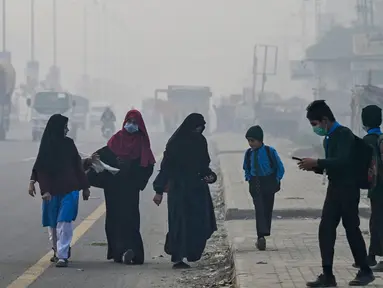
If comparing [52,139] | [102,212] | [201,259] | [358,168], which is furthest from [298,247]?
[102,212]

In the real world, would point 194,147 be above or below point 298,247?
above

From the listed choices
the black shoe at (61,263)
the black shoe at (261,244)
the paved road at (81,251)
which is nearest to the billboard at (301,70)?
the paved road at (81,251)

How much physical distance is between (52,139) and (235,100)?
8018cm

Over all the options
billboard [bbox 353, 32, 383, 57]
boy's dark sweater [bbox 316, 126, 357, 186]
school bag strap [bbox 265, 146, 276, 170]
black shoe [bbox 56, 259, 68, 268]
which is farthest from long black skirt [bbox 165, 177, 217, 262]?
billboard [bbox 353, 32, 383, 57]

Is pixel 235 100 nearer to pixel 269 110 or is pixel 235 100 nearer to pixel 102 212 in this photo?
pixel 269 110

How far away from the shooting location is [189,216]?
1203cm

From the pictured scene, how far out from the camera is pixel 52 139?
1179cm

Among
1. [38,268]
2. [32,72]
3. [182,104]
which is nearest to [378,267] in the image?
[38,268]

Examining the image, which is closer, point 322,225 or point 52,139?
point 322,225

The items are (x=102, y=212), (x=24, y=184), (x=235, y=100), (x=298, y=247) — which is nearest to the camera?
(x=298, y=247)

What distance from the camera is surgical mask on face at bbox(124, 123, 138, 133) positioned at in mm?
12062

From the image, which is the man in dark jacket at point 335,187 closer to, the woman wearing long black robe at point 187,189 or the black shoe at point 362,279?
the black shoe at point 362,279

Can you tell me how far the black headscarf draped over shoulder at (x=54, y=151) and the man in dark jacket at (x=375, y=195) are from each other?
3.27m

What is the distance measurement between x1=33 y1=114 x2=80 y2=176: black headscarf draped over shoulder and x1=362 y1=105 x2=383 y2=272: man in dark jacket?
3.27 meters
